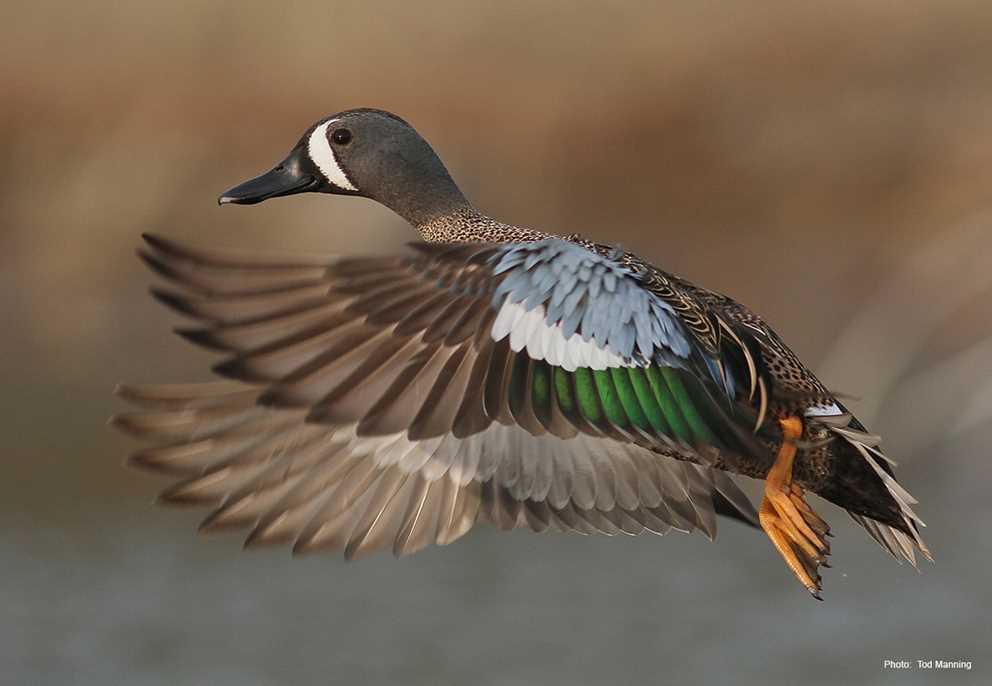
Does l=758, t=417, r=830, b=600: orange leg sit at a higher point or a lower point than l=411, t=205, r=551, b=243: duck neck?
Answer: lower

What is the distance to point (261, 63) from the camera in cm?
1056

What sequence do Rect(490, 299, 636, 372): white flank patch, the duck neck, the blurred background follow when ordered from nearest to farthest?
Rect(490, 299, 636, 372): white flank patch → the duck neck → the blurred background

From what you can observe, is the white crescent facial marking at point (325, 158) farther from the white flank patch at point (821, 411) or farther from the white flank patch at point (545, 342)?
the white flank patch at point (821, 411)

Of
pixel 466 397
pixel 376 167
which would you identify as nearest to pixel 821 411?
pixel 466 397

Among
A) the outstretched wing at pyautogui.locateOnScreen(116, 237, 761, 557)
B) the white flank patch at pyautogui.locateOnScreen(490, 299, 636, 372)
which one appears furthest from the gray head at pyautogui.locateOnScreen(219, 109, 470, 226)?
the white flank patch at pyautogui.locateOnScreen(490, 299, 636, 372)

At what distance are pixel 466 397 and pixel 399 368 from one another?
0.15m

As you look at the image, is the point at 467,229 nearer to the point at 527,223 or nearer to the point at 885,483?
the point at 885,483

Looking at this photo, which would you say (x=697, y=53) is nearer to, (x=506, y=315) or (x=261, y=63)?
(x=261, y=63)

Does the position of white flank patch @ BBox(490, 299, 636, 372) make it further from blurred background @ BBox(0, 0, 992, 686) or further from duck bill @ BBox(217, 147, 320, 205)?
blurred background @ BBox(0, 0, 992, 686)

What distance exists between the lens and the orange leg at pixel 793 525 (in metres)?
4.49

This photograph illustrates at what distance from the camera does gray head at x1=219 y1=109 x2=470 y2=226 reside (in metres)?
5.00

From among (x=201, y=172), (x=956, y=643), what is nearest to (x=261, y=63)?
(x=201, y=172)

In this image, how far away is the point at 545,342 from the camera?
3988 mm

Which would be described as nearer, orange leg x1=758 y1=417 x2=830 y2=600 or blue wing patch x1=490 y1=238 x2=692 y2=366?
blue wing patch x1=490 y1=238 x2=692 y2=366
